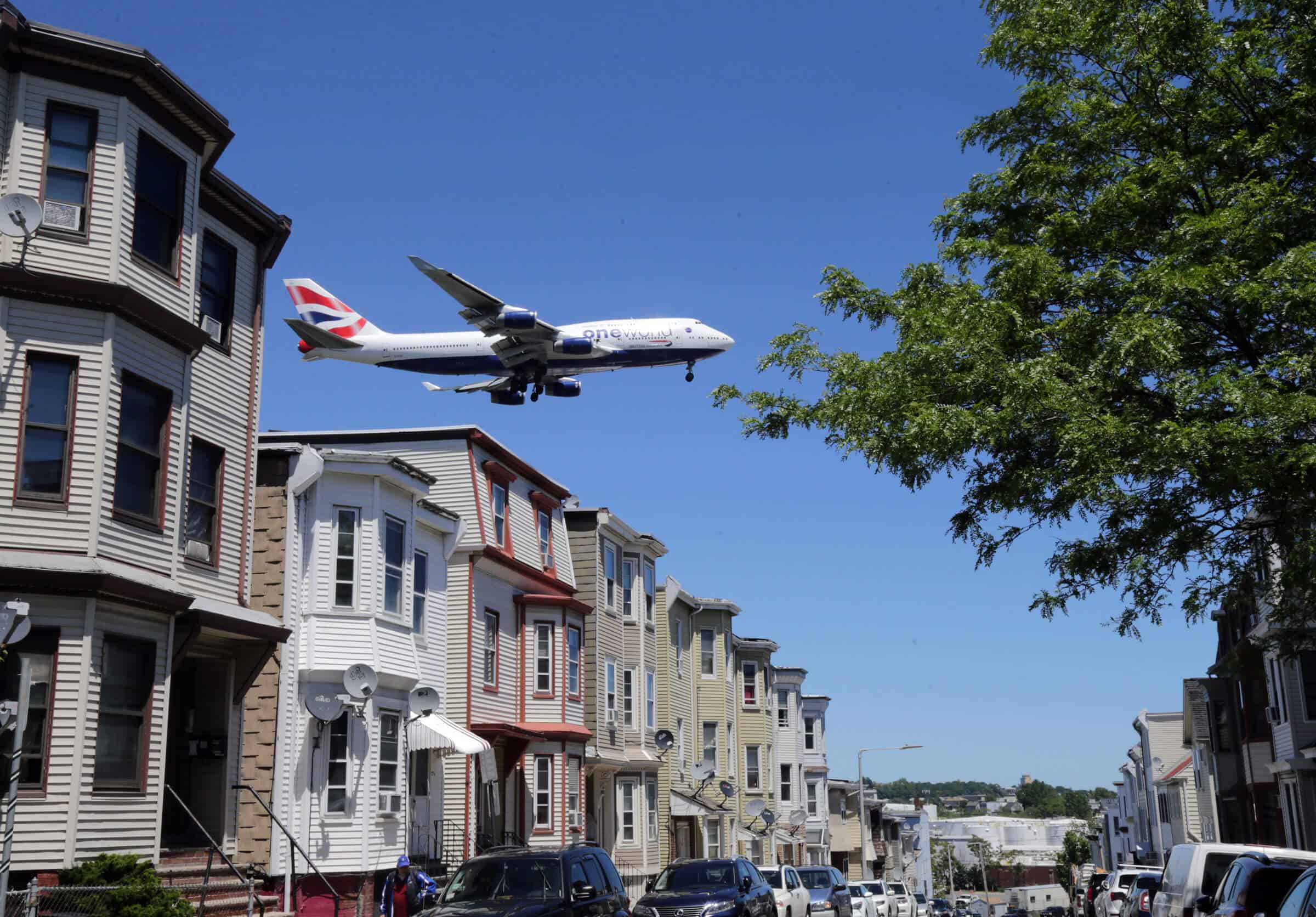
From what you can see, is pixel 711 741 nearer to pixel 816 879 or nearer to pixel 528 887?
pixel 816 879

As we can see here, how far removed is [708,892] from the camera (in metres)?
21.2

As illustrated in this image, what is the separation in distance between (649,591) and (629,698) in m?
3.84

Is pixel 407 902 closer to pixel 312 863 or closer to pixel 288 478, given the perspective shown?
pixel 312 863

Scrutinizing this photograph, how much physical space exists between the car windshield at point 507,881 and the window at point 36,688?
5.32m

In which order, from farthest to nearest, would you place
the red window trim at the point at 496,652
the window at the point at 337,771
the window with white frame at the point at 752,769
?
the window with white frame at the point at 752,769 → the red window trim at the point at 496,652 → the window at the point at 337,771

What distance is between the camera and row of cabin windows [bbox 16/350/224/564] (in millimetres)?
17484

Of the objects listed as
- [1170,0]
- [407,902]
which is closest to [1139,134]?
[1170,0]

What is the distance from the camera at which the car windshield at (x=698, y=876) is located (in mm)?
22234

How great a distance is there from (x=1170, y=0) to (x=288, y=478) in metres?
16.0

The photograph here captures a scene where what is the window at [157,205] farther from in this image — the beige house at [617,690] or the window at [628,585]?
the window at [628,585]

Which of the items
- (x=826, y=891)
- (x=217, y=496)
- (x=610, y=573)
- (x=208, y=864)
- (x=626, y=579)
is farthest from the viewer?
(x=626, y=579)

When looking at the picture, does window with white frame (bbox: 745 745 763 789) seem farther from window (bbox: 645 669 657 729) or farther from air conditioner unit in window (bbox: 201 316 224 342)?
air conditioner unit in window (bbox: 201 316 224 342)

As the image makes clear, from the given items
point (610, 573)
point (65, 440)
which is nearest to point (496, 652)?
point (610, 573)

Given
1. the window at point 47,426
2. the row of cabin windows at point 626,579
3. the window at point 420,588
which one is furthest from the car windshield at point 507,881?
the row of cabin windows at point 626,579
